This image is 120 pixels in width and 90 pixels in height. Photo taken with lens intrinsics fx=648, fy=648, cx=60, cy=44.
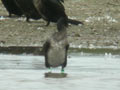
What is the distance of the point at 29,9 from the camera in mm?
19531

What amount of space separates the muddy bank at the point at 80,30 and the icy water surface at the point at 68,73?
5.05 feet

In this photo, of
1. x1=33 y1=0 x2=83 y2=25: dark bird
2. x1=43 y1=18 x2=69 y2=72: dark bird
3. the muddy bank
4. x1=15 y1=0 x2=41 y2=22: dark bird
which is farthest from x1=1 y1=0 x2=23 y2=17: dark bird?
x1=43 y1=18 x2=69 y2=72: dark bird

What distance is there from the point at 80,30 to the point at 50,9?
3.37 ft

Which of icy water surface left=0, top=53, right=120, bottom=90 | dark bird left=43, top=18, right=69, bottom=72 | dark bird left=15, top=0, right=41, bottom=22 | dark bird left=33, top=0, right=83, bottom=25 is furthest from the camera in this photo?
dark bird left=15, top=0, right=41, bottom=22

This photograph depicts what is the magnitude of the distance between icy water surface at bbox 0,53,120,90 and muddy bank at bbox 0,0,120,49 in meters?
1.54

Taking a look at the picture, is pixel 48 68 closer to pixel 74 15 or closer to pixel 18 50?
pixel 18 50

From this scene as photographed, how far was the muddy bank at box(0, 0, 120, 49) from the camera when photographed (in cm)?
1591

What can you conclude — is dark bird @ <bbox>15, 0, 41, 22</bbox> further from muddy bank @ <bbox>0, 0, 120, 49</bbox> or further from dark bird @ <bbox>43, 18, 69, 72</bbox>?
dark bird @ <bbox>43, 18, 69, 72</bbox>

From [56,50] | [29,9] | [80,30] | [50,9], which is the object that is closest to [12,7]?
[29,9]

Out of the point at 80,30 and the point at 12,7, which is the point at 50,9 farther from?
the point at 12,7

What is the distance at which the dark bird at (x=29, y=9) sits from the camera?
63.6 feet

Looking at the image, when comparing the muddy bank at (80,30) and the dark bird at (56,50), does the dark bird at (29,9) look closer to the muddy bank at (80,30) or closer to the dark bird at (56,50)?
the muddy bank at (80,30)

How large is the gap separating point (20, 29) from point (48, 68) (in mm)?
7869

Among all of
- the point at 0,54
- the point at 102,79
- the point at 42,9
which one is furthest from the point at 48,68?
the point at 42,9
